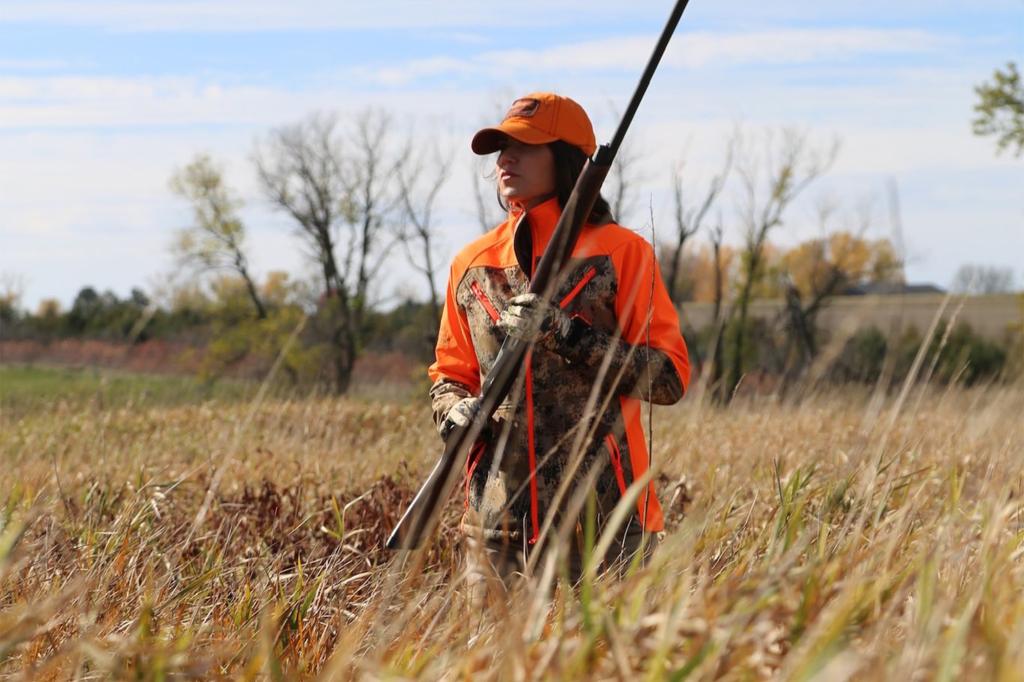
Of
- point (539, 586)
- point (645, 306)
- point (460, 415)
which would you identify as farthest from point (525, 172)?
point (539, 586)

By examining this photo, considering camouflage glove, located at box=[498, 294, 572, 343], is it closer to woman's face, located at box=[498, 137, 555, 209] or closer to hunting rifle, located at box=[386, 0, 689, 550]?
hunting rifle, located at box=[386, 0, 689, 550]

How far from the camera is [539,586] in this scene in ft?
7.37

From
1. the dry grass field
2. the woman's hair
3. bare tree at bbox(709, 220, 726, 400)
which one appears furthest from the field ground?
the woman's hair

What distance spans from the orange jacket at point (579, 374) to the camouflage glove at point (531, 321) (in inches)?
3.9

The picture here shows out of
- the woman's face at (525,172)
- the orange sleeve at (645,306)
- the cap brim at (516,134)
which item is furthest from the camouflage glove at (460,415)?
the cap brim at (516,134)

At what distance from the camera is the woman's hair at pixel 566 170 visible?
352cm

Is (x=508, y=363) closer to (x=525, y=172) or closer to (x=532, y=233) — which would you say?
(x=532, y=233)

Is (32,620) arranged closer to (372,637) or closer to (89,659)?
(89,659)

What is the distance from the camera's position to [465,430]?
3191 mm

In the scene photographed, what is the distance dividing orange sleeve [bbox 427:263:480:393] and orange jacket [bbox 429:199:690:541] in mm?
105

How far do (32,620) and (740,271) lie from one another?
40.0m

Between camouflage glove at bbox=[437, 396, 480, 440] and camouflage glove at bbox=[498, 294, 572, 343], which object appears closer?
camouflage glove at bbox=[498, 294, 572, 343]

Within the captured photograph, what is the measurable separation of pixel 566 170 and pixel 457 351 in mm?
641

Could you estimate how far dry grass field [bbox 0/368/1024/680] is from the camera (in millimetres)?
1950
